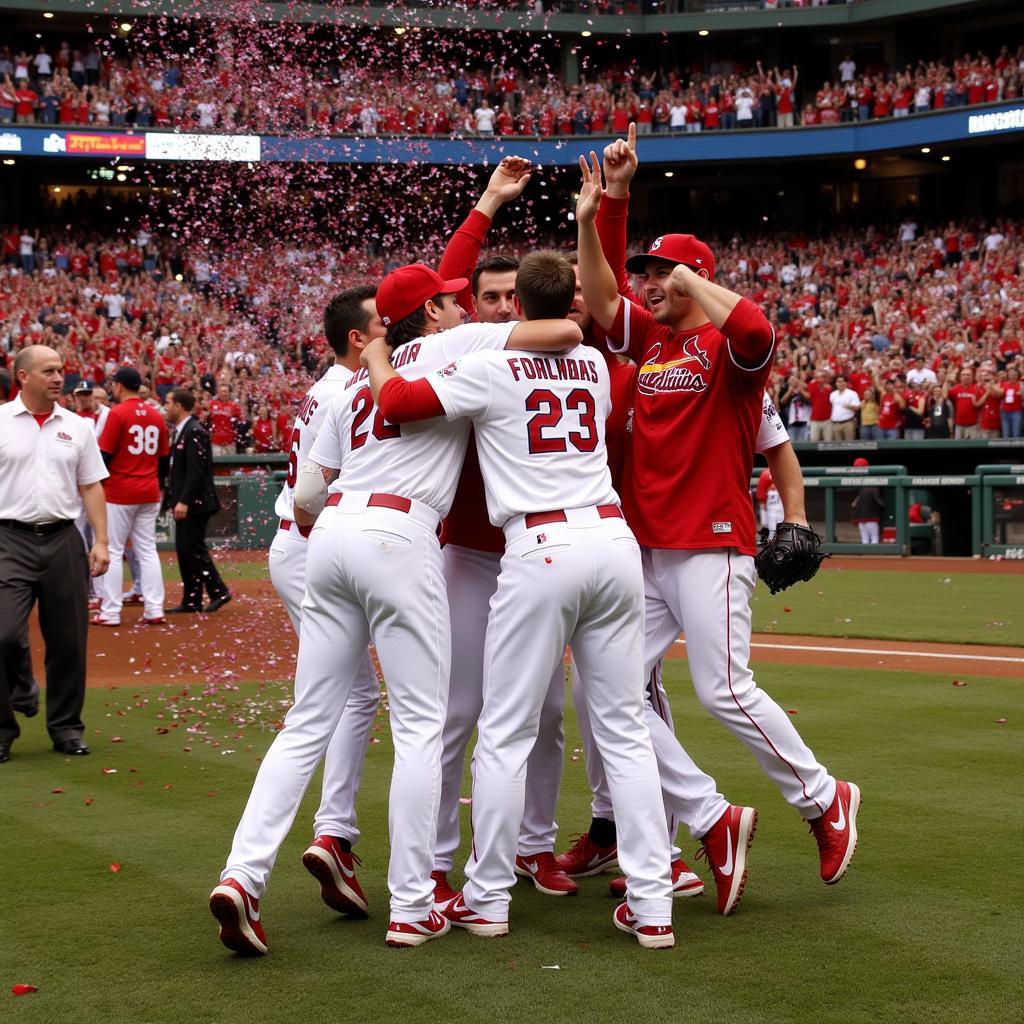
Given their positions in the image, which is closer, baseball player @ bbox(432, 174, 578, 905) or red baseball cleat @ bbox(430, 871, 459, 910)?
red baseball cleat @ bbox(430, 871, 459, 910)

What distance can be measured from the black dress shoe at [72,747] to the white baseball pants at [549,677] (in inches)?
139

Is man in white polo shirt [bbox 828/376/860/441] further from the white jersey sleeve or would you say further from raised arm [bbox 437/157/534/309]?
the white jersey sleeve

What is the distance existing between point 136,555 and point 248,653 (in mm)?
2813

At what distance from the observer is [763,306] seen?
30.3 m

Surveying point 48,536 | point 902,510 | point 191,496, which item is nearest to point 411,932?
Answer: point 48,536

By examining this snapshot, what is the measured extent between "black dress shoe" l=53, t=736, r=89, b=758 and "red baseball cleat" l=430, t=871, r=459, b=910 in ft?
10.4

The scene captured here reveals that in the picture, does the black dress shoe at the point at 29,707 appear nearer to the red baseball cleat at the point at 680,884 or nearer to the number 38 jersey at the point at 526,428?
the red baseball cleat at the point at 680,884

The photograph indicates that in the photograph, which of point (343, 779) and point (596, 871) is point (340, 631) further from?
point (596, 871)

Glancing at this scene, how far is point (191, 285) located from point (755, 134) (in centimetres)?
1437

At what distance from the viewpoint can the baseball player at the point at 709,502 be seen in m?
4.79

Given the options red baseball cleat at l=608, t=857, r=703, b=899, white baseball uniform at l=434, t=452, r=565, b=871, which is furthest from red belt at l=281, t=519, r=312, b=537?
red baseball cleat at l=608, t=857, r=703, b=899

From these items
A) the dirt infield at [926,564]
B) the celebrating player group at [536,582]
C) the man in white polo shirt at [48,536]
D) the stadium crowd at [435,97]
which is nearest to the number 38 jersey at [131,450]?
the man in white polo shirt at [48,536]

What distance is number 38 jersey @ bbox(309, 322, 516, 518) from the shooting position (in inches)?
178

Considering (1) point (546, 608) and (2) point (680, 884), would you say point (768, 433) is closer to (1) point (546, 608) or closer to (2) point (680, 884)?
(1) point (546, 608)
